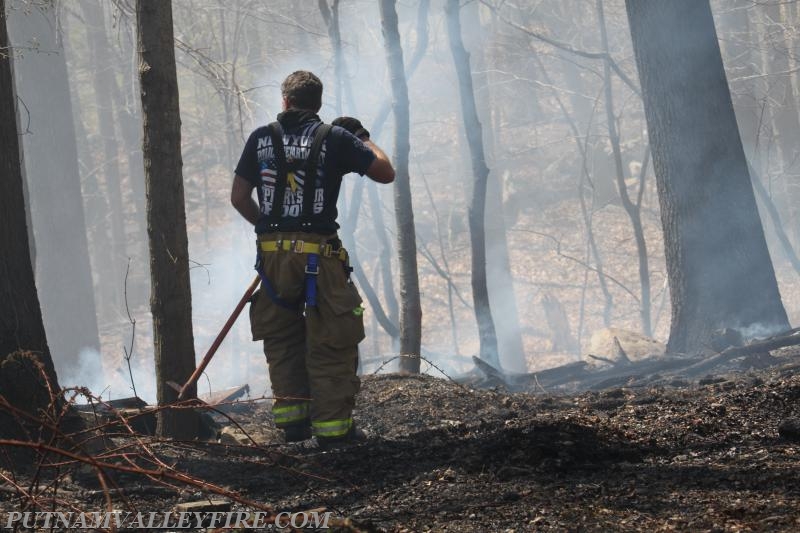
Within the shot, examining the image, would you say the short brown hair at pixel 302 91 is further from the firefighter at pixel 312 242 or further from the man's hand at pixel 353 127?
the man's hand at pixel 353 127

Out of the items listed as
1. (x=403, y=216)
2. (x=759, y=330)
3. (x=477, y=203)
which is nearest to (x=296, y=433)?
(x=403, y=216)

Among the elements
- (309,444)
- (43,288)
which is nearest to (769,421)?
A: (309,444)

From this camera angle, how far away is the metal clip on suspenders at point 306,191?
16.4 feet

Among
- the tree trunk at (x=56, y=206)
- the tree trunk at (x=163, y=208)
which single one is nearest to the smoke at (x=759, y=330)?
the tree trunk at (x=163, y=208)

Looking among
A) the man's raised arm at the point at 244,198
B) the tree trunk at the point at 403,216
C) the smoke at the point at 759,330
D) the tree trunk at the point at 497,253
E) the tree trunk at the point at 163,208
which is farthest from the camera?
the tree trunk at the point at 497,253

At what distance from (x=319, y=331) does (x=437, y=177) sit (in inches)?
1040

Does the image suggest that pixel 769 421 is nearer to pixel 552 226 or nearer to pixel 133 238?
pixel 552 226

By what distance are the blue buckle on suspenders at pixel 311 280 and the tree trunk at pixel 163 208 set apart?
1163 mm

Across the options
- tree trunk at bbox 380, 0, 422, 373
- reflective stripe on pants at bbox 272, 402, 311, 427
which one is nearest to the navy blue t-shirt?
reflective stripe on pants at bbox 272, 402, 311, 427

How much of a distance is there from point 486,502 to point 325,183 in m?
2.29

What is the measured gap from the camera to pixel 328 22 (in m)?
12.7

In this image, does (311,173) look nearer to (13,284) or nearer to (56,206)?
(13,284)

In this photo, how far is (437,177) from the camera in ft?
102

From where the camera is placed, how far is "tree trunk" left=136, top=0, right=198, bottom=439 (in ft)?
18.8
